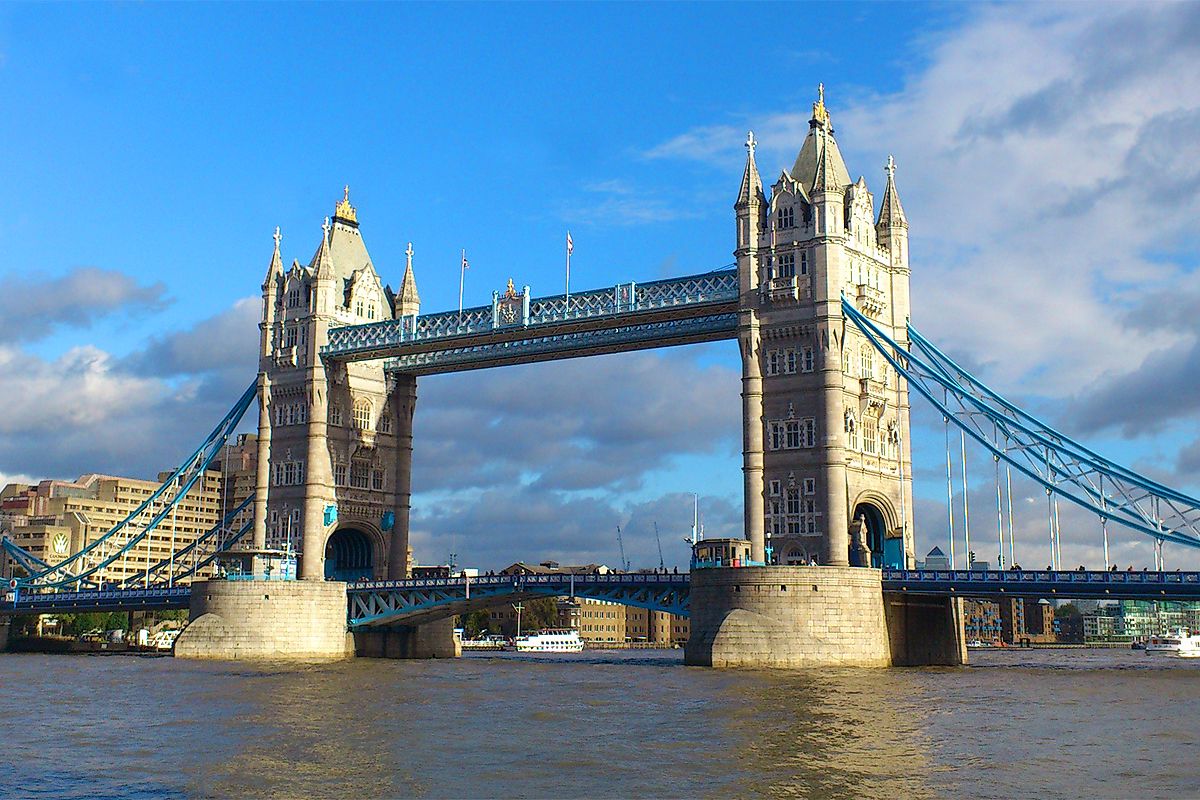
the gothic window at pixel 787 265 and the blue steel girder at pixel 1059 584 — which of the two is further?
the gothic window at pixel 787 265

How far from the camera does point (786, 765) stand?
115 feet

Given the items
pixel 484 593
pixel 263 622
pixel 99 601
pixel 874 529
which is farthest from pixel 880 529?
pixel 99 601

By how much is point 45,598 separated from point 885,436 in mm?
74569

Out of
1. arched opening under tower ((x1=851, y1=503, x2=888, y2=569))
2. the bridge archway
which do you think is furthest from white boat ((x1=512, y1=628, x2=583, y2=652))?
the bridge archway

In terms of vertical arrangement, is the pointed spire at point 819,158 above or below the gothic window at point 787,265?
above

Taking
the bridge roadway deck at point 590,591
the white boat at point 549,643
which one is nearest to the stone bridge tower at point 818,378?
the bridge roadway deck at point 590,591

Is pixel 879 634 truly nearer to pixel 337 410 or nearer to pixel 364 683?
pixel 364 683

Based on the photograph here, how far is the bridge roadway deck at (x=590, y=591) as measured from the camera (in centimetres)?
7238

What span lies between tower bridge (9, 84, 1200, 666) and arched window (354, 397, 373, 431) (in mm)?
118

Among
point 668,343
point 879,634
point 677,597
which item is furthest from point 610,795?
point 668,343

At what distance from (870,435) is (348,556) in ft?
146

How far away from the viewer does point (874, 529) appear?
87.3 metres

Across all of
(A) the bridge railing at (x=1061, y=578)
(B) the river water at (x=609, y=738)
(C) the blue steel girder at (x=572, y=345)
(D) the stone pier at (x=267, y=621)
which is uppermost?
(C) the blue steel girder at (x=572, y=345)

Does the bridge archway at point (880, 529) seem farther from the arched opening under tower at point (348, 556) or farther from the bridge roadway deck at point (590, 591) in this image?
the arched opening under tower at point (348, 556)
